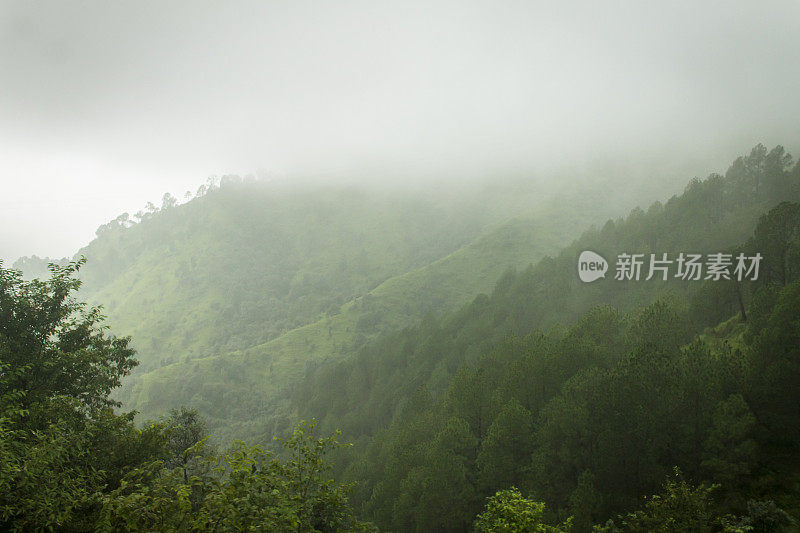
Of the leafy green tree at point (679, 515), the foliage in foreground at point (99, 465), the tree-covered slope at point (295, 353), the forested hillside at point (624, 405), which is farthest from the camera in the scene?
the tree-covered slope at point (295, 353)

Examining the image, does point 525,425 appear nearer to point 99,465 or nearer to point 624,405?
point 624,405

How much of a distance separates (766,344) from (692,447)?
991 cm

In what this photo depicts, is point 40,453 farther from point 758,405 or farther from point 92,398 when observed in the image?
point 758,405

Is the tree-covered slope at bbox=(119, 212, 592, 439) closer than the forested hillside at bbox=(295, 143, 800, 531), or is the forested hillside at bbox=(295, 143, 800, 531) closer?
the forested hillside at bbox=(295, 143, 800, 531)

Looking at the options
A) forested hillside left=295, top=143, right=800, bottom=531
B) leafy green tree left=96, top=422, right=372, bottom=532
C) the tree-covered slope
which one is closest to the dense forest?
leafy green tree left=96, top=422, right=372, bottom=532

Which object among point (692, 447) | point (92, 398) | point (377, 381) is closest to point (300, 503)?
point (92, 398)

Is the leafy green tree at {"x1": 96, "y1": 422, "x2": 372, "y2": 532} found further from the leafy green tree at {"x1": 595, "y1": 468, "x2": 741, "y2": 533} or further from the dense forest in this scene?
the leafy green tree at {"x1": 595, "y1": 468, "x2": 741, "y2": 533}

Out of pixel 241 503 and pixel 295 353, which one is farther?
pixel 295 353

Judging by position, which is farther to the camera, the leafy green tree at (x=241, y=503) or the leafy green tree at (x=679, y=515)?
the leafy green tree at (x=679, y=515)

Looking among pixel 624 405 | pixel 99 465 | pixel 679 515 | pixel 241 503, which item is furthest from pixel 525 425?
pixel 241 503

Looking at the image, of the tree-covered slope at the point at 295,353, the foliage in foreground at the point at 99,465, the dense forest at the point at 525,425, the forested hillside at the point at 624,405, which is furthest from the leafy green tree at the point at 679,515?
the tree-covered slope at the point at 295,353

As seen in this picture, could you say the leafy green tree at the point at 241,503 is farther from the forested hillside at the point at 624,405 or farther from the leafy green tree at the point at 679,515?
the forested hillside at the point at 624,405

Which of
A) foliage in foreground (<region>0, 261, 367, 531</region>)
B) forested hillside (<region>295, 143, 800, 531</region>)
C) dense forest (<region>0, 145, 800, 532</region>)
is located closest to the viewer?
foliage in foreground (<region>0, 261, 367, 531</region>)

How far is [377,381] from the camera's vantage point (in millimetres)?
108188
